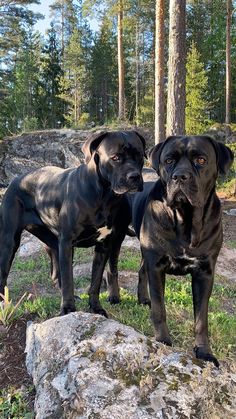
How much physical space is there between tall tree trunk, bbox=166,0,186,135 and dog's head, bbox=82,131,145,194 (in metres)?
8.80

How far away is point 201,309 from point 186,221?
0.72m

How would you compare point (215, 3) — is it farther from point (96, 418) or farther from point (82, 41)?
point (96, 418)

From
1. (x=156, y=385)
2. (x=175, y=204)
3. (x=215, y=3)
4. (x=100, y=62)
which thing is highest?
(x=215, y=3)

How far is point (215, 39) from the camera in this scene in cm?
3553

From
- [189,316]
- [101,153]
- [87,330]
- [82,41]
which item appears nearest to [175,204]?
[101,153]

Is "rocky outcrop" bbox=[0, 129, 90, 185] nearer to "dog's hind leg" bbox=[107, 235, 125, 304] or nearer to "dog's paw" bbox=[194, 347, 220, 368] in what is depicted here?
"dog's hind leg" bbox=[107, 235, 125, 304]

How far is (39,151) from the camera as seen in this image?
20.3m

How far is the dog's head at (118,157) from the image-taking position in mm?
3596

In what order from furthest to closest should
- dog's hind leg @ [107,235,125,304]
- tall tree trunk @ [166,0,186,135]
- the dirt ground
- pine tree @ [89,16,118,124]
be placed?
pine tree @ [89,16,118,124]
tall tree trunk @ [166,0,186,135]
dog's hind leg @ [107,235,125,304]
the dirt ground

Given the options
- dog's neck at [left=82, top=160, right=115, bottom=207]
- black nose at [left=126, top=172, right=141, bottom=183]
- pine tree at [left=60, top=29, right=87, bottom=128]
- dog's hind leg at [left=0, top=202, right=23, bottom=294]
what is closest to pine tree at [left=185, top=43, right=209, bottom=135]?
pine tree at [left=60, top=29, right=87, bottom=128]

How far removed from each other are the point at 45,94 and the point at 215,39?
14658 millimetres

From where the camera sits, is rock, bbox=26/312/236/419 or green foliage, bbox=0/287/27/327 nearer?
rock, bbox=26/312/236/419

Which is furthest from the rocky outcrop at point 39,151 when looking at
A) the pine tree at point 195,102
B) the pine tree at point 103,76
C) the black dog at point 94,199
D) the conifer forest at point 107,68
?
the pine tree at point 103,76

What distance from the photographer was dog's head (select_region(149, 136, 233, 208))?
3062mm
